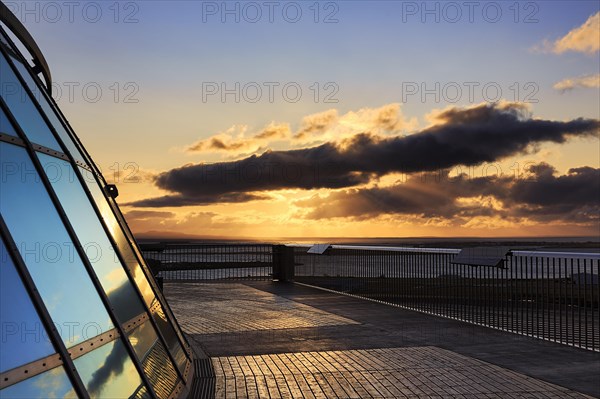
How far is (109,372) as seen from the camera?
4.42 metres

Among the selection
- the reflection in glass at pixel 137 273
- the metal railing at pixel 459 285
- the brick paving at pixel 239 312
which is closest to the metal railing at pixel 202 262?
the brick paving at pixel 239 312

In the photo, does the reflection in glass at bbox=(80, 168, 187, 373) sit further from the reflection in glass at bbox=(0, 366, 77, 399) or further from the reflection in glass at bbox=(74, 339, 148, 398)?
the reflection in glass at bbox=(0, 366, 77, 399)

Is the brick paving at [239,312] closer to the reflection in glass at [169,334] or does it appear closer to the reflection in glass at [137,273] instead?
the reflection in glass at [169,334]

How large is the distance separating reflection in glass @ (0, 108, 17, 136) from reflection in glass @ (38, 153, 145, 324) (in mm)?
348

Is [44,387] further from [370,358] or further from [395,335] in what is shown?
[395,335]

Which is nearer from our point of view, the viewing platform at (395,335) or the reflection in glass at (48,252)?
the reflection in glass at (48,252)

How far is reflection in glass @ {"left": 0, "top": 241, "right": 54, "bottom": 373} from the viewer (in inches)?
136

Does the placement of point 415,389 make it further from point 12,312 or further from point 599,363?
point 12,312

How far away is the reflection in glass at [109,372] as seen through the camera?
4.08 m

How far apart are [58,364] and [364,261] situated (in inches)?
602

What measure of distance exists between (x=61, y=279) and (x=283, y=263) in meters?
20.4

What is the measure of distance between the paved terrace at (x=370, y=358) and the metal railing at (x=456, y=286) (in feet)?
2.24

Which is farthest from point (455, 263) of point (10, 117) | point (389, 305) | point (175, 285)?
point (175, 285)

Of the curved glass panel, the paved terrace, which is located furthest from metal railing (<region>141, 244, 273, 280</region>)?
the curved glass panel
